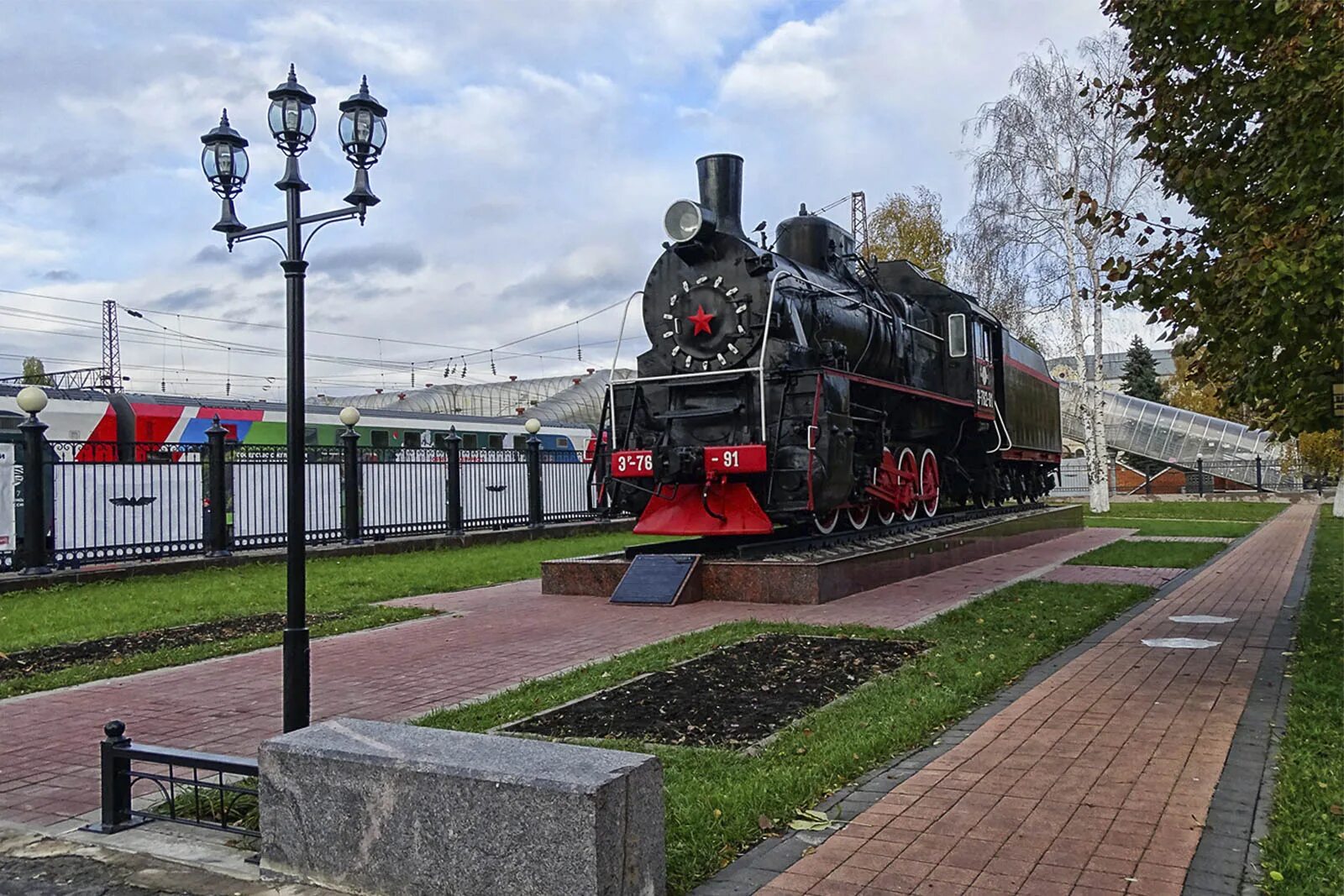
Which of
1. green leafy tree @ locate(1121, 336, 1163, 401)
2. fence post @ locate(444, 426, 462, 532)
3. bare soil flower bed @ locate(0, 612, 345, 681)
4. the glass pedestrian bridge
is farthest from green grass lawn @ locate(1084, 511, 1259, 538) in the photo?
green leafy tree @ locate(1121, 336, 1163, 401)

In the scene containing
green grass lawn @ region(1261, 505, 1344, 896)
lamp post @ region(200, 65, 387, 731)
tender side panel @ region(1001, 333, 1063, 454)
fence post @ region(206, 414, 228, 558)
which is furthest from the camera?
tender side panel @ region(1001, 333, 1063, 454)

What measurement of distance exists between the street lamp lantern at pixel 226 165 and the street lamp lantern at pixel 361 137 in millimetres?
730

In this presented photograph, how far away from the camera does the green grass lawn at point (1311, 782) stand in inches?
141

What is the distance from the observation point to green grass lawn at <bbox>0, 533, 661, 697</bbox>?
8.49 m

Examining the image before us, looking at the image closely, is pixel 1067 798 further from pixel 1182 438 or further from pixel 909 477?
pixel 1182 438

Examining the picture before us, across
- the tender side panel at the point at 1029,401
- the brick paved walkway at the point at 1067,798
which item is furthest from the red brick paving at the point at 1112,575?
the tender side panel at the point at 1029,401

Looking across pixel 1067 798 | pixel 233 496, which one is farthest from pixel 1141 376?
pixel 1067 798

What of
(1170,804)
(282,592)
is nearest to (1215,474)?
(282,592)

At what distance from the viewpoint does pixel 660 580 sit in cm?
1113

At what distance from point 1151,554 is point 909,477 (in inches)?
150

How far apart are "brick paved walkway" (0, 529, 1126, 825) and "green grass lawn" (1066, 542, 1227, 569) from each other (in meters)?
3.15

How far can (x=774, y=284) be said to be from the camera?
38.5ft

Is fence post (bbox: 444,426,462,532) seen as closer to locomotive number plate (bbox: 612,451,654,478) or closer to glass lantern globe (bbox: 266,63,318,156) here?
locomotive number plate (bbox: 612,451,654,478)

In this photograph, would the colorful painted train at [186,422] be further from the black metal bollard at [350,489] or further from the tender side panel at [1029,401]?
the tender side panel at [1029,401]
